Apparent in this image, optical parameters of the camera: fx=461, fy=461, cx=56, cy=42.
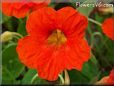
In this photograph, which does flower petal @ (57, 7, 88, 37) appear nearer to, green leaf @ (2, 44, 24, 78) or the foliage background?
the foliage background

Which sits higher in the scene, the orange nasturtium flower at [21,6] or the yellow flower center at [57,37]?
the orange nasturtium flower at [21,6]

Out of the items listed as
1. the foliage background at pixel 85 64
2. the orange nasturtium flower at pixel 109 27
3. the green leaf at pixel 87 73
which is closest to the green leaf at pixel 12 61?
the foliage background at pixel 85 64

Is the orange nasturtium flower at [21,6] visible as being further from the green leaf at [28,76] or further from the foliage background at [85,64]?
the green leaf at [28,76]

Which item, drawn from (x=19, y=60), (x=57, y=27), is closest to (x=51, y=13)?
(x=57, y=27)

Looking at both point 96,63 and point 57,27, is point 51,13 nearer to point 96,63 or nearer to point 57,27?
point 57,27

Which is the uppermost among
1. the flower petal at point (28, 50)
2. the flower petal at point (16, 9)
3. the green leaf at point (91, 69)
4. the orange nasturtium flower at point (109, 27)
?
the flower petal at point (16, 9)

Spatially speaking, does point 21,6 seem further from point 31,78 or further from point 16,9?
point 31,78

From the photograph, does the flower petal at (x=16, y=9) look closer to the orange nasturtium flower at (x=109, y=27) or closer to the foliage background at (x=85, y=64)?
the foliage background at (x=85, y=64)
